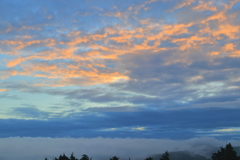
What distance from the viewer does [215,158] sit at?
89688 millimetres

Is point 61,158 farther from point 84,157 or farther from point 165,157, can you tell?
point 165,157

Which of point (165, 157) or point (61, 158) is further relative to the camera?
point (61, 158)

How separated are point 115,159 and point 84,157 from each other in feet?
68.1

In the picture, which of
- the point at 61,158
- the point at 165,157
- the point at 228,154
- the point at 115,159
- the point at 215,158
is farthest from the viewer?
the point at 61,158

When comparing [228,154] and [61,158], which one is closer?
[228,154]

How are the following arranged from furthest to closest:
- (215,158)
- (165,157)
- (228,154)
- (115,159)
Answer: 1. (115,159)
2. (165,157)
3. (215,158)
4. (228,154)

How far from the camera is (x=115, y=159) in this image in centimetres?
12619

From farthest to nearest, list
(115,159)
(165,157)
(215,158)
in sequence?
1. (115,159)
2. (165,157)
3. (215,158)

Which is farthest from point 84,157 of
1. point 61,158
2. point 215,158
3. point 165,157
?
point 215,158

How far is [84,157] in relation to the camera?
139 m

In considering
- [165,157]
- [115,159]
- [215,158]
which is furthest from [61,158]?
[215,158]

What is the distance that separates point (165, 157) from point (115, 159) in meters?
29.1

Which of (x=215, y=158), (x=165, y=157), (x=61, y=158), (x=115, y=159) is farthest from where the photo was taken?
(x=61, y=158)

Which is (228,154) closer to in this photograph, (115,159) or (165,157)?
(165,157)
